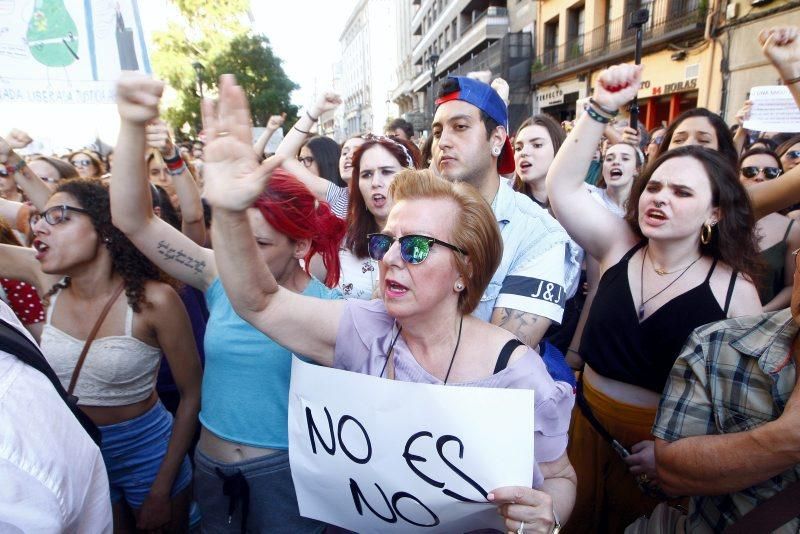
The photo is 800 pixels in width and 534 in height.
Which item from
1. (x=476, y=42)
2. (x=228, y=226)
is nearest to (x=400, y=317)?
(x=228, y=226)

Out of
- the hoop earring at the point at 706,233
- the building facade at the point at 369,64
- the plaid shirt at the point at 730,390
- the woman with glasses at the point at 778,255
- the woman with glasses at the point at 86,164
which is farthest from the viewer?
the building facade at the point at 369,64

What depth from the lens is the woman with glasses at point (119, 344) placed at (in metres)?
2.04

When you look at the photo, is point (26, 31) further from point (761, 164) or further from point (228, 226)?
point (761, 164)

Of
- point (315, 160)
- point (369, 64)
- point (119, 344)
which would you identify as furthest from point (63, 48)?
point (369, 64)

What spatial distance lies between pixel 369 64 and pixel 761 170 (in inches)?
3154

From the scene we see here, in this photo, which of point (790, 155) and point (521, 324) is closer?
point (521, 324)

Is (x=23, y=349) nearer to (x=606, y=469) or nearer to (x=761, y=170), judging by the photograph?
(x=606, y=469)

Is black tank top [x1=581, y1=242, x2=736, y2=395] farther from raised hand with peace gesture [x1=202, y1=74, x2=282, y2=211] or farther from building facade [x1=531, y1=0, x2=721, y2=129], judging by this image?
building facade [x1=531, y1=0, x2=721, y2=129]

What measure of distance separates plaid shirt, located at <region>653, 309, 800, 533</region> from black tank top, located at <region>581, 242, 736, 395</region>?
479mm

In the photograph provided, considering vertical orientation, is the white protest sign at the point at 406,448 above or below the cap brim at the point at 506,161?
below

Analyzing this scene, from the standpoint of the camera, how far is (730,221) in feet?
6.90

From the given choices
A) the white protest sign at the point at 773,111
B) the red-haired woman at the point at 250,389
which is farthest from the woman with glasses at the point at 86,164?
the white protest sign at the point at 773,111

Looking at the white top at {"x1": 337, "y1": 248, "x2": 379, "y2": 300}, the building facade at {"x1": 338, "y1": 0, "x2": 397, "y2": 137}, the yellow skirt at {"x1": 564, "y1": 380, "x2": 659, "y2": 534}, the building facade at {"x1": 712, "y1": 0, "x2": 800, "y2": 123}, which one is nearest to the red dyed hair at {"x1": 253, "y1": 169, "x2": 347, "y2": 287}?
the white top at {"x1": 337, "y1": 248, "x2": 379, "y2": 300}

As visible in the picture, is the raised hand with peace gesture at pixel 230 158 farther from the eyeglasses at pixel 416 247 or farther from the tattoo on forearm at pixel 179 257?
the tattoo on forearm at pixel 179 257
